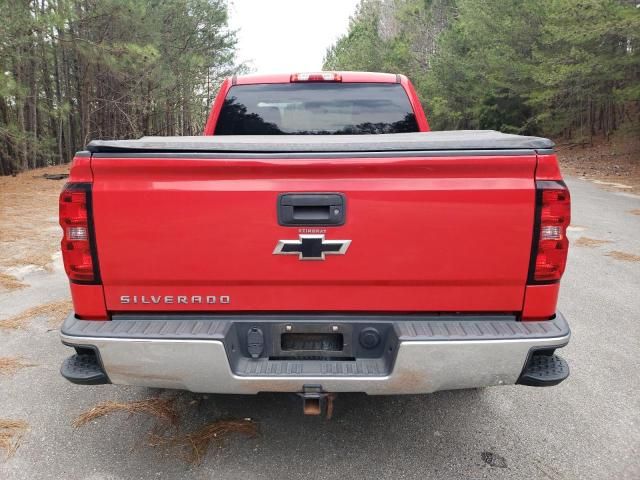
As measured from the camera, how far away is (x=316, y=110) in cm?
405

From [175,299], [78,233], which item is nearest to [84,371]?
[175,299]

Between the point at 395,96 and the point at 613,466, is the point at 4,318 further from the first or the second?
the point at 613,466

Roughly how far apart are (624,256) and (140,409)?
658 centimetres

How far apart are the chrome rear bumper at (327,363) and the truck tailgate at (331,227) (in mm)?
201

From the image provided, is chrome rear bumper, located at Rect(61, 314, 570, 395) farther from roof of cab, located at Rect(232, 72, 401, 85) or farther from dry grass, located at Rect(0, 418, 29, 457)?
roof of cab, located at Rect(232, 72, 401, 85)

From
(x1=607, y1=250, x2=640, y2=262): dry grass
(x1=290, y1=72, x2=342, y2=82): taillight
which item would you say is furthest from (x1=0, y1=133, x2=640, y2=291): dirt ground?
(x1=607, y1=250, x2=640, y2=262): dry grass

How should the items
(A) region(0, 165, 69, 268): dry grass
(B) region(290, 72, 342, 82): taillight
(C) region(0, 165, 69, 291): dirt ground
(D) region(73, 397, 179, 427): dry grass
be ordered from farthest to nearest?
(A) region(0, 165, 69, 268): dry grass, (C) region(0, 165, 69, 291): dirt ground, (B) region(290, 72, 342, 82): taillight, (D) region(73, 397, 179, 427): dry grass

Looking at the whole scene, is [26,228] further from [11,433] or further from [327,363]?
[327,363]

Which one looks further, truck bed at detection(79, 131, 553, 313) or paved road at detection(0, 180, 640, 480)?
paved road at detection(0, 180, 640, 480)

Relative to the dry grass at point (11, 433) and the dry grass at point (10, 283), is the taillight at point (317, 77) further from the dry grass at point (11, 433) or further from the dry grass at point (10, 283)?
the dry grass at point (10, 283)

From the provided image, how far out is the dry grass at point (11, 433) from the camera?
2744 mm

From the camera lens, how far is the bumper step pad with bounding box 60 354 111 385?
2.32 meters

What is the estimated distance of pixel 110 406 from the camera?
3.14 metres

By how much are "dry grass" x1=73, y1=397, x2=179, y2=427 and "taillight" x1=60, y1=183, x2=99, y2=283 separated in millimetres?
1187
